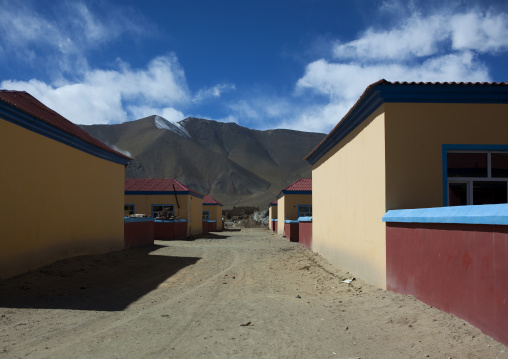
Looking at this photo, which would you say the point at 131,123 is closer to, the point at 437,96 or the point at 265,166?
the point at 265,166

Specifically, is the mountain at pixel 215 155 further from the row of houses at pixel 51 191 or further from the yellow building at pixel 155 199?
the row of houses at pixel 51 191

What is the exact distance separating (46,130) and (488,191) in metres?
10.5

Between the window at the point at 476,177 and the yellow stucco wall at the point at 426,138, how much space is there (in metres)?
0.32

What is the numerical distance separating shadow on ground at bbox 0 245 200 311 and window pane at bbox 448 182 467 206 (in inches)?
263

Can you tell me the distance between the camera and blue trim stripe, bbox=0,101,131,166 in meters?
8.83

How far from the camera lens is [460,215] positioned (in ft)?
17.0

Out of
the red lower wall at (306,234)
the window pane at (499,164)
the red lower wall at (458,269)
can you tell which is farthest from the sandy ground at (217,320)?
the red lower wall at (306,234)

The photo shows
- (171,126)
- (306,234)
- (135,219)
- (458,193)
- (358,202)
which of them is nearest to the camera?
(458,193)

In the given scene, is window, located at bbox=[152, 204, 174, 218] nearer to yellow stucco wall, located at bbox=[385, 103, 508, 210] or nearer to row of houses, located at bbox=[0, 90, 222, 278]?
row of houses, located at bbox=[0, 90, 222, 278]

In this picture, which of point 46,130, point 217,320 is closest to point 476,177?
point 217,320

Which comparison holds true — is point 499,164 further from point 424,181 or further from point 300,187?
point 300,187

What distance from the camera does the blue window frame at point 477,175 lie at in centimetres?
848

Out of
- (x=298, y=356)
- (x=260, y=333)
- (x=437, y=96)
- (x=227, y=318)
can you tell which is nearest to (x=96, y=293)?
(x=227, y=318)

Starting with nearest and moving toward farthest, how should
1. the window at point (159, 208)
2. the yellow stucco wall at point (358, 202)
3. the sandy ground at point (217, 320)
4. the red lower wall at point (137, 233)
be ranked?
the sandy ground at point (217, 320)
the yellow stucco wall at point (358, 202)
the red lower wall at point (137, 233)
the window at point (159, 208)
